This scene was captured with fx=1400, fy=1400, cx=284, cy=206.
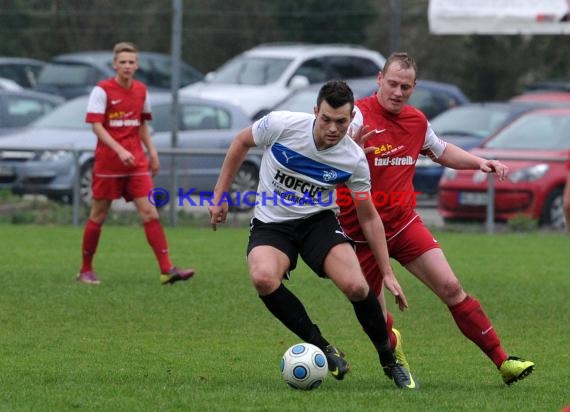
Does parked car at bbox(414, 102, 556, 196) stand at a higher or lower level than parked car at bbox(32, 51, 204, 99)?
higher

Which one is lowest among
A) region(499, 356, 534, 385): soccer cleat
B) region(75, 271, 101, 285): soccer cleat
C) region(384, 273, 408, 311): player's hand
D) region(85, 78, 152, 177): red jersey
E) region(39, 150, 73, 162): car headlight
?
region(39, 150, 73, 162): car headlight

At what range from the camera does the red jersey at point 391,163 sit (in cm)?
812

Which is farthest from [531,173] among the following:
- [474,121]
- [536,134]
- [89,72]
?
[89,72]

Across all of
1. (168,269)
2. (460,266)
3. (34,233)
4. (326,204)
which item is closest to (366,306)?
(326,204)

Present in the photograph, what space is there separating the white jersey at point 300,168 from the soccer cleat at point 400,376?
969 millimetres

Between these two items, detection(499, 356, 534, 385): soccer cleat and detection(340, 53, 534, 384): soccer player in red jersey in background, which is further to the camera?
detection(340, 53, 534, 384): soccer player in red jersey in background

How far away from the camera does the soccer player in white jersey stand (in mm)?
7660

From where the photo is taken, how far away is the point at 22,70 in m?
28.9

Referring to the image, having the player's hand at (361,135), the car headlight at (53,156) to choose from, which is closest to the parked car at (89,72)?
the car headlight at (53,156)

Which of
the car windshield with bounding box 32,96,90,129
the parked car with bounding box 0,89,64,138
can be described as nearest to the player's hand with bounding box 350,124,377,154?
the car windshield with bounding box 32,96,90,129

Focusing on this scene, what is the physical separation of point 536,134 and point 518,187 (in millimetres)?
1731

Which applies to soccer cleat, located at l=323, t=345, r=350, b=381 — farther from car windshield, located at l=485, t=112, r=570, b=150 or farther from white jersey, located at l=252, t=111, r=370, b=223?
car windshield, located at l=485, t=112, r=570, b=150

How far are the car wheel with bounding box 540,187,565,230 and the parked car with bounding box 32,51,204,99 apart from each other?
10.5 meters

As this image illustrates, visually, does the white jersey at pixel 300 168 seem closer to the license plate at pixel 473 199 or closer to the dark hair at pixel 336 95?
the dark hair at pixel 336 95
